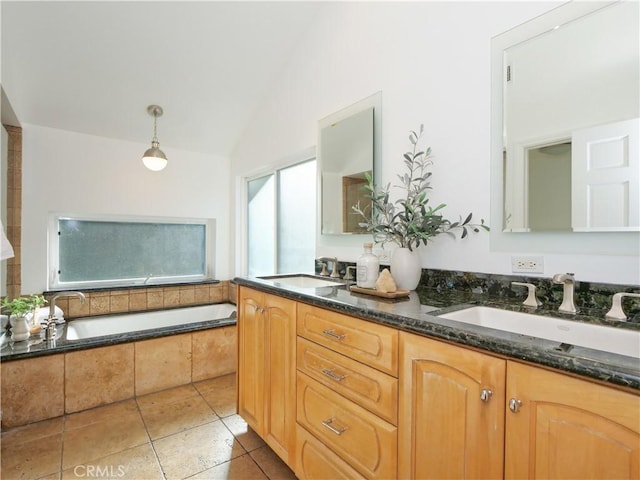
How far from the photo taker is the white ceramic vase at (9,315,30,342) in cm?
228

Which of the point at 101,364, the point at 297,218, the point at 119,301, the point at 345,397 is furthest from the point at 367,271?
the point at 119,301

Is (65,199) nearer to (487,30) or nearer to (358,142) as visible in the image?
(358,142)

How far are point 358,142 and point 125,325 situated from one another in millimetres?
2853

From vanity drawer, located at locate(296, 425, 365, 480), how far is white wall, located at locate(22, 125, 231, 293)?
2.74 metres

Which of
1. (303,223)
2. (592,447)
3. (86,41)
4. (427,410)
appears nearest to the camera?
(592,447)

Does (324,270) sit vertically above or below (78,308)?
above

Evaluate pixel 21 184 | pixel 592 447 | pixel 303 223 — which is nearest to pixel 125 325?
pixel 21 184

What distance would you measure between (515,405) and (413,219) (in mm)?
920

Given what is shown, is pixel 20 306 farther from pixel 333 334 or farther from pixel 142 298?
pixel 333 334

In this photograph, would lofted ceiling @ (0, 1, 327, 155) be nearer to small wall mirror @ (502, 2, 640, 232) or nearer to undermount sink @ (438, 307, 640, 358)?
small wall mirror @ (502, 2, 640, 232)

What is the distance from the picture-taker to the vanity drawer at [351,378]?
1.05m

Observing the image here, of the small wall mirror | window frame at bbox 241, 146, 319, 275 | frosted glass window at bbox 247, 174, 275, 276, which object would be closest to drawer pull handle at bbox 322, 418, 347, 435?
the small wall mirror

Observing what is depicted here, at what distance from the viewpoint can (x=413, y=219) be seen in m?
1.54

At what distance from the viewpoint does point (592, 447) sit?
65cm
